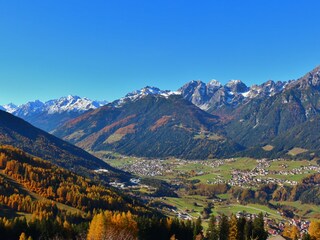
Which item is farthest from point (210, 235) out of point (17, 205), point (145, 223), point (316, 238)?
point (17, 205)

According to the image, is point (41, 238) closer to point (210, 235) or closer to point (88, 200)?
point (210, 235)

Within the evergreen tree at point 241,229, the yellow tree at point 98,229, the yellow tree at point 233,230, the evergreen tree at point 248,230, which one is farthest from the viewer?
the evergreen tree at point 241,229

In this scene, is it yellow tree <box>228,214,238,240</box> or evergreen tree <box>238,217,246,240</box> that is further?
evergreen tree <box>238,217,246,240</box>

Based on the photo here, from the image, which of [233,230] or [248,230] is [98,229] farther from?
[248,230]

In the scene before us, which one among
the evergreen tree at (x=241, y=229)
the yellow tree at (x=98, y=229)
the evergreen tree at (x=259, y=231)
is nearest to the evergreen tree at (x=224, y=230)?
the evergreen tree at (x=241, y=229)

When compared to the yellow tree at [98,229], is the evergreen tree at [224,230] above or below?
above

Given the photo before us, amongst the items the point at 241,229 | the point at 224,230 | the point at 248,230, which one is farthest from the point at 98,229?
the point at 248,230

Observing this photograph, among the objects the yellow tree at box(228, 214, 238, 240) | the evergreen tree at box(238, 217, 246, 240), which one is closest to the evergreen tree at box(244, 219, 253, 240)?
the evergreen tree at box(238, 217, 246, 240)

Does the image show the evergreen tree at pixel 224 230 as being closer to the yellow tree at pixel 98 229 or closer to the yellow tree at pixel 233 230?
the yellow tree at pixel 233 230

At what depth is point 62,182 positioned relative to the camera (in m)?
198

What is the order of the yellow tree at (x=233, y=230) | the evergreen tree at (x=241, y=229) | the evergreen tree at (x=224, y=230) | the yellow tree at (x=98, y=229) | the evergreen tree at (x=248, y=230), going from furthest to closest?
the evergreen tree at (x=224, y=230)
the evergreen tree at (x=241, y=229)
the evergreen tree at (x=248, y=230)
the yellow tree at (x=233, y=230)
the yellow tree at (x=98, y=229)

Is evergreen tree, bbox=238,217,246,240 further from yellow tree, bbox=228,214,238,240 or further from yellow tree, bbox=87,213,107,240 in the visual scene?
yellow tree, bbox=87,213,107,240

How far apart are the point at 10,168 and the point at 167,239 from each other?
110519mm

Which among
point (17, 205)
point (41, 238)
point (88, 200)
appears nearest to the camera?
point (41, 238)
